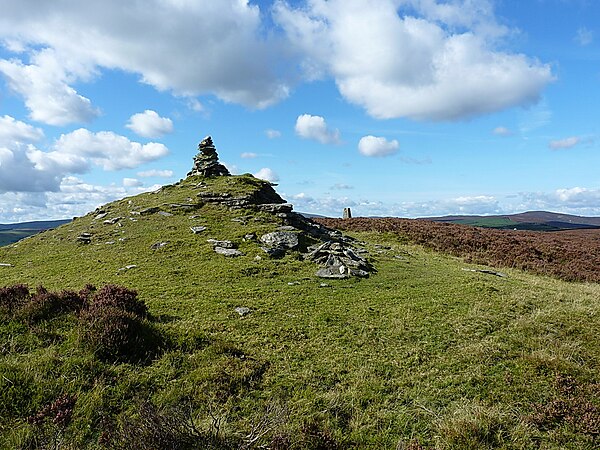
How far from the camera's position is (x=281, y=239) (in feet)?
85.4

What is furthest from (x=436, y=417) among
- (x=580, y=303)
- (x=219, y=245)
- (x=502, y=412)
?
(x=219, y=245)

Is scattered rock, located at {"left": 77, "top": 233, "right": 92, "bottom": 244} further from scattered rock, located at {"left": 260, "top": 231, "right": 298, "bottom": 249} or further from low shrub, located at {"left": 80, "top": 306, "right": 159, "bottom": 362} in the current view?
low shrub, located at {"left": 80, "top": 306, "right": 159, "bottom": 362}

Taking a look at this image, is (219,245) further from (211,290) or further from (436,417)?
(436,417)

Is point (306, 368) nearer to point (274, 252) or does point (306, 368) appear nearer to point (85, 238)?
point (274, 252)

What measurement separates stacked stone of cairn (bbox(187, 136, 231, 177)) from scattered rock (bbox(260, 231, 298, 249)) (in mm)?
21301

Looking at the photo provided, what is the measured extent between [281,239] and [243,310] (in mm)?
11561

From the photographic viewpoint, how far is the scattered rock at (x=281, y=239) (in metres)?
25.4

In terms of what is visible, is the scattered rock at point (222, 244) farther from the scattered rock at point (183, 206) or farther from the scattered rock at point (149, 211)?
the scattered rock at point (149, 211)

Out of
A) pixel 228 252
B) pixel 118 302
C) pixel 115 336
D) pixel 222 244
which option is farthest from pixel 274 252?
pixel 115 336

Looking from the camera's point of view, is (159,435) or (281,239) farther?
(281,239)

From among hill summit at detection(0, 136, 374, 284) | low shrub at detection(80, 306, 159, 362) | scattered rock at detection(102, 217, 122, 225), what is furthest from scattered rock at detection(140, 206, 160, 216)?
low shrub at detection(80, 306, 159, 362)

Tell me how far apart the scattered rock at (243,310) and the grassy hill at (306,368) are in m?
0.15

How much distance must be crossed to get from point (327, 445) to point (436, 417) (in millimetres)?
2750

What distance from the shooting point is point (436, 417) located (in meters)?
8.27
